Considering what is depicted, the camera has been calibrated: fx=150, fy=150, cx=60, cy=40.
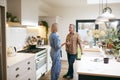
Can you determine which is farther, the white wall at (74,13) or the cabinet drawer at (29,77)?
the white wall at (74,13)

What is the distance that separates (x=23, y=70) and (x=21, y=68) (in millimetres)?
122

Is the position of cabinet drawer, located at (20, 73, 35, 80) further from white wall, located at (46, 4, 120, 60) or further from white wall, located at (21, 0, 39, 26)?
white wall, located at (46, 4, 120, 60)

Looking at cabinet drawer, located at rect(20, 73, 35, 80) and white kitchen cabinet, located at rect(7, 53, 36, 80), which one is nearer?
white kitchen cabinet, located at rect(7, 53, 36, 80)

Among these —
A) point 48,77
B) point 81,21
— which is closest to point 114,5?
point 81,21

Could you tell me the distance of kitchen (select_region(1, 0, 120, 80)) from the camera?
3.28 m

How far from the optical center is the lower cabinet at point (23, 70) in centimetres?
264

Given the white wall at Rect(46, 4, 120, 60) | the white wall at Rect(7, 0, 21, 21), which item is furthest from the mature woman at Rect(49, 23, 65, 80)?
the white wall at Rect(46, 4, 120, 60)

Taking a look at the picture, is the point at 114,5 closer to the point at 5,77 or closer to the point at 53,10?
the point at 53,10

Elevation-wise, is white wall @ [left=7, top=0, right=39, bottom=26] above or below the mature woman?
above

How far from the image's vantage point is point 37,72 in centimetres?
398

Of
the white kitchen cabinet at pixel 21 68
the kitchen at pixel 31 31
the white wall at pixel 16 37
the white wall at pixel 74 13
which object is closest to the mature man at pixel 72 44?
the kitchen at pixel 31 31

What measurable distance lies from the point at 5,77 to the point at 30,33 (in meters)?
2.91

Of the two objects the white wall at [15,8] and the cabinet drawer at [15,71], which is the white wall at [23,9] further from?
the cabinet drawer at [15,71]

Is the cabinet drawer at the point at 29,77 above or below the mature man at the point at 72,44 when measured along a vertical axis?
below
